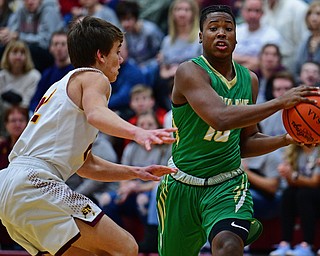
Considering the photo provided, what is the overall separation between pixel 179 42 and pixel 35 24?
229cm

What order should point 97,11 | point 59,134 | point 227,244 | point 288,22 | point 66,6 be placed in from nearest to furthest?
point 59,134 → point 227,244 → point 288,22 → point 97,11 → point 66,6

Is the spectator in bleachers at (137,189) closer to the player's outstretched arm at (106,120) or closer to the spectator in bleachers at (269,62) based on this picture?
A: the spectator in bleachers at (269,62)

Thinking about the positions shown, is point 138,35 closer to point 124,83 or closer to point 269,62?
point 124,83

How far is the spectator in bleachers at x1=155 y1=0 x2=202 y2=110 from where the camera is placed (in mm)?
10664

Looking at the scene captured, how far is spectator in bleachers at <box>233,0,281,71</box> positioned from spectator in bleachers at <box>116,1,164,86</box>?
1.27 metres

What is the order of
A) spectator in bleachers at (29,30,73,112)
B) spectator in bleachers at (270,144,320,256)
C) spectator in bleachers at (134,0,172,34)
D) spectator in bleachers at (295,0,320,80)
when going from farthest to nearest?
1. spectator in bleachers at (134,0,172,34)
2. spectator in bleachers at (29,30,73,112)
3. spectator in bleachers at (295,0,320,80)
4. spectator in bleachers at (270,144,320,256)

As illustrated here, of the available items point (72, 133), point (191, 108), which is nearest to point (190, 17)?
point (191, 108)

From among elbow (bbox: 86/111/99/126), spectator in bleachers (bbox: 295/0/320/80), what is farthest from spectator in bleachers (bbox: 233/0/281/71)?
elbow (bbox: 86/111/99/126)

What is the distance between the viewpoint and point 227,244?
207 inches

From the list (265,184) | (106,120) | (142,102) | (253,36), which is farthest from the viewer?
(253,36)

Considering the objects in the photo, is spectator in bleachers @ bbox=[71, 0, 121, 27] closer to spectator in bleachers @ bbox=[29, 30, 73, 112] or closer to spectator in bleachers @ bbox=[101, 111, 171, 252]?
spectator in bleachers @ bbox=[29, 30, 73, 112]

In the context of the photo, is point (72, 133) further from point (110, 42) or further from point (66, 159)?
point (110, 42)

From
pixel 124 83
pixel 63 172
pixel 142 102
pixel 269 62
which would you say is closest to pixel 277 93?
pixel 269 62

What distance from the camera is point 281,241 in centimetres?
900
